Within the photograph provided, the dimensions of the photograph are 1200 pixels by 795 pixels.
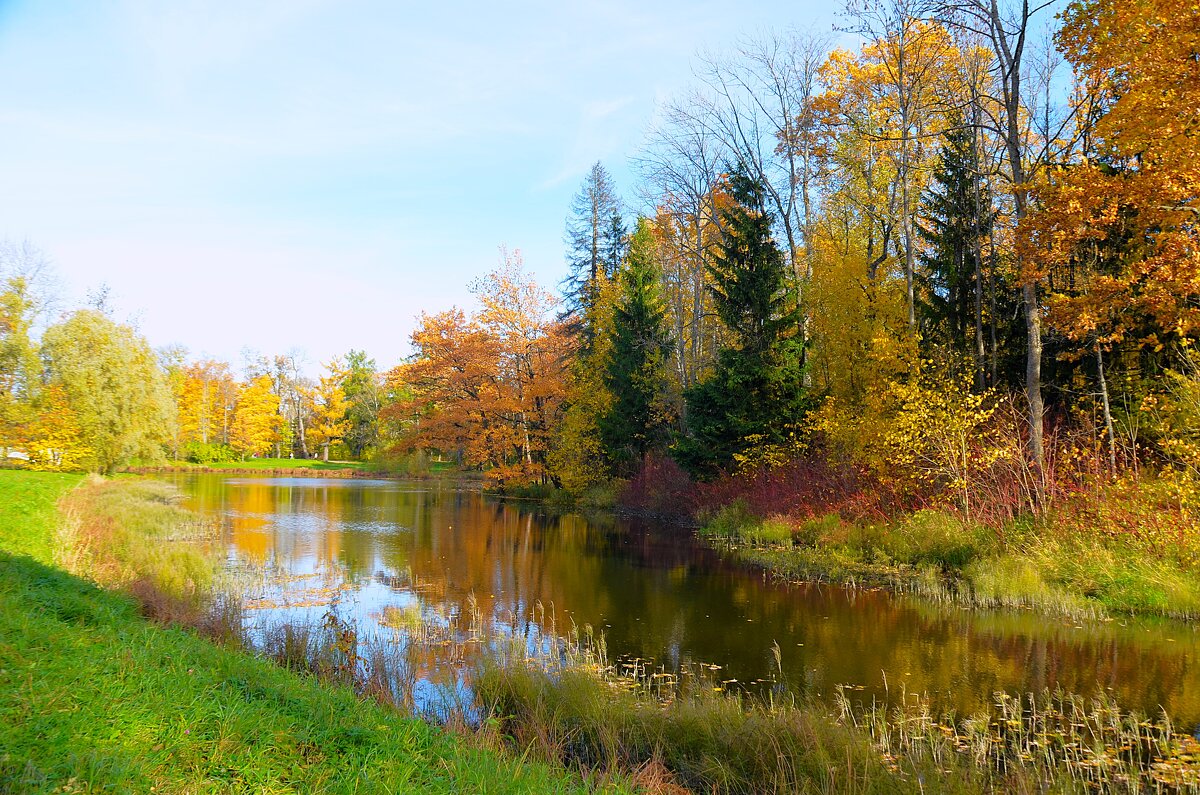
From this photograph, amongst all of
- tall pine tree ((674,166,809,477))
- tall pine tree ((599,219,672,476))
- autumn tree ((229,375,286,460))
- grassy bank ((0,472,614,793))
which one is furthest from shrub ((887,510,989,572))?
autumn tree ((229,375,286,460))

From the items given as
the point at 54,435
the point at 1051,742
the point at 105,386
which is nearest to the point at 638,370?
the point at 105,386

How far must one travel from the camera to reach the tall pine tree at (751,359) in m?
22.0

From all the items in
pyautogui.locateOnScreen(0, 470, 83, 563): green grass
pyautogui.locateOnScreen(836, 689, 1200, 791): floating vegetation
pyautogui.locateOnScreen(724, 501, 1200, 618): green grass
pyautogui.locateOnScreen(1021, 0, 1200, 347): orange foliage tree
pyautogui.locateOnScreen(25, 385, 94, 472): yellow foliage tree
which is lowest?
pyautogui.locateOnScreen(836, 689, 1200, 791): floating vegetation

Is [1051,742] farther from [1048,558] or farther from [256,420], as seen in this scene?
[256,420]

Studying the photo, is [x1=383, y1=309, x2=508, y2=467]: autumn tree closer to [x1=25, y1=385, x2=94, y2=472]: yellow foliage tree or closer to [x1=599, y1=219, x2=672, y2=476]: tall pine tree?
[x1=599, y1=219, x2=672, y2=476]: tall pine tree

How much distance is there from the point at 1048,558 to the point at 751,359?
10584 mm

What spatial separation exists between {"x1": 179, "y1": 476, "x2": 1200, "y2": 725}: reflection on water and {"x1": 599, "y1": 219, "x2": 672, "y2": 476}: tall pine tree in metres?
8.79

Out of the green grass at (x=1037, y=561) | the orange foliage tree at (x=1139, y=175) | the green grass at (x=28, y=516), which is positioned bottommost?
the green grass at (x=1037, y=561)

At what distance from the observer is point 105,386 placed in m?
29.1

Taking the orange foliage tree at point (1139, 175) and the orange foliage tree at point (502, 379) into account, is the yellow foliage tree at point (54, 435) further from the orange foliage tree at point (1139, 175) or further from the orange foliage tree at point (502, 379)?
the orange foliage tree at point (1139, 175)

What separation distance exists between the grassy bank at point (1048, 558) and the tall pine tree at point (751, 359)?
5605 millimetres

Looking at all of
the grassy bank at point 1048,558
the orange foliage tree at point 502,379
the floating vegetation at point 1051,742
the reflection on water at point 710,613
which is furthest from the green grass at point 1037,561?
the orange foliage tree at point 502,379

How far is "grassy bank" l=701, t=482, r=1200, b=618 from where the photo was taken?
38.2 ft

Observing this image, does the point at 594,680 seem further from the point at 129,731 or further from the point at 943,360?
the point at 943,360
